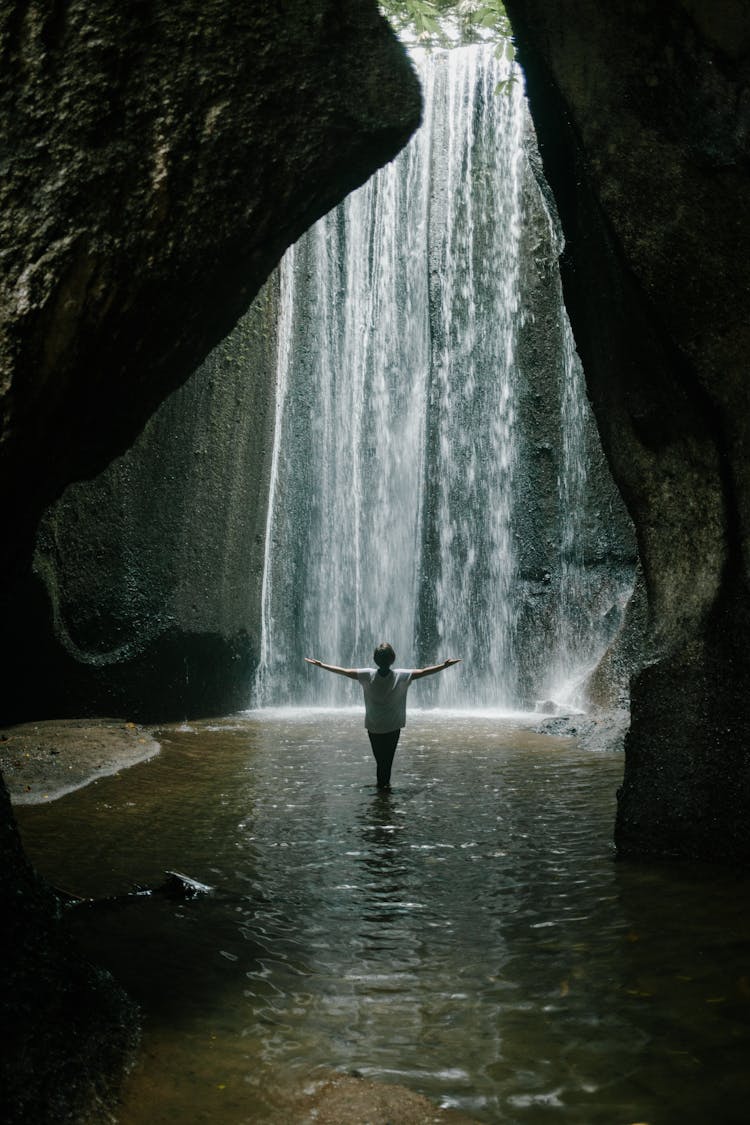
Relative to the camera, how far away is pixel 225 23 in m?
4.18

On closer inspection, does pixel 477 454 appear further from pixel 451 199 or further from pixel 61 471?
pixel 61 471

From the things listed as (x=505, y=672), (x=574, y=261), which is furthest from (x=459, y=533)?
(x=574, y=261)

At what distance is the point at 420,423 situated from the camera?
65.7 ft

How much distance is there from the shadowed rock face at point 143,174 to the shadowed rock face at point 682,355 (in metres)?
1.66

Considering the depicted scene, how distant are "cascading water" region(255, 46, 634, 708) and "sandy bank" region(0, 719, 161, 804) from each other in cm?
747

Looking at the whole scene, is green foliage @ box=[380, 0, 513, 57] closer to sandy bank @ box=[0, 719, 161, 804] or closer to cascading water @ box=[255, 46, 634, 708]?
cascading water @ box=[255, 46, 634, 708]

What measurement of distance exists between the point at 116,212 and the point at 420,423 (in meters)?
16.5

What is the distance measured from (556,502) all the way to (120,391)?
591 inches

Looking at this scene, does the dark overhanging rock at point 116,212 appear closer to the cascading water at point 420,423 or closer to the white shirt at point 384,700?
the white shirt at point 384,700

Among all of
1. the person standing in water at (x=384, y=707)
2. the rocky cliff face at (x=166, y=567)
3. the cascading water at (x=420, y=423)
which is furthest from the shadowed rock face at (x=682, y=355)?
the cascading water at (x=420, y=423)

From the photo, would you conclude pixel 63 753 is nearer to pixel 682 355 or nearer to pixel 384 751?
pixel 384 751

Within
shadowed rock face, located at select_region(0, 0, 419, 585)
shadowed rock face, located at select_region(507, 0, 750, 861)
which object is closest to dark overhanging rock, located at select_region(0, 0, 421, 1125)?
shadowed rock face, located at select_region(0, 0, 419, 585)

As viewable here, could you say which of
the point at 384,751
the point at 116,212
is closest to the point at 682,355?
the point at 116,212

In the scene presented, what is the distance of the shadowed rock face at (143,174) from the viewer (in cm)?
353
